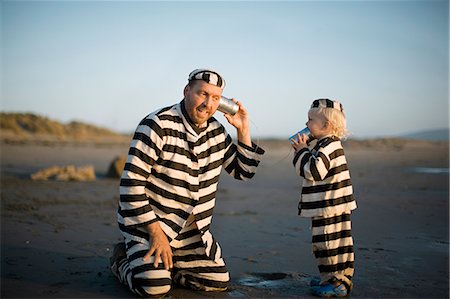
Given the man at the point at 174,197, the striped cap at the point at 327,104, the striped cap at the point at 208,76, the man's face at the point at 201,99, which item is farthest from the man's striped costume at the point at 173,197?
the striped cap at the point at 327,104

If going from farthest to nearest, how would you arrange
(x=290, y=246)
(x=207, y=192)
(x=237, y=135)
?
(x=290, y=246)
(x=237, y=135)
(x=207, y=192)

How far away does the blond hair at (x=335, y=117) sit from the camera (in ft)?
12.0

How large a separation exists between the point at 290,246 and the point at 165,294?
194cm

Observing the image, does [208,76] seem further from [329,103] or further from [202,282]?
[202,282]

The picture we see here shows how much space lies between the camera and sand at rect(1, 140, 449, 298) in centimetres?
368

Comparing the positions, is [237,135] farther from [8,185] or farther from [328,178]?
[8,185]

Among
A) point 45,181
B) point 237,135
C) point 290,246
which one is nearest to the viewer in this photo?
point 237,135

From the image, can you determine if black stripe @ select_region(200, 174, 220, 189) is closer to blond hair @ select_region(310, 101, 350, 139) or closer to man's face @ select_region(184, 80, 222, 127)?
man's face @ select_region(184, 80, 222, 127)

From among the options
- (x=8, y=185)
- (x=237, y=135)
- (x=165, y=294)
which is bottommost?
(x=165, y=294)

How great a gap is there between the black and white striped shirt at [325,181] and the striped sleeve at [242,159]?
0.54 metres

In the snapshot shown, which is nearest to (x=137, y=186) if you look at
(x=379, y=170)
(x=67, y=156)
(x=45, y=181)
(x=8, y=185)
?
(x=8, y=185)

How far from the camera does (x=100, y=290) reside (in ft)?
11.6

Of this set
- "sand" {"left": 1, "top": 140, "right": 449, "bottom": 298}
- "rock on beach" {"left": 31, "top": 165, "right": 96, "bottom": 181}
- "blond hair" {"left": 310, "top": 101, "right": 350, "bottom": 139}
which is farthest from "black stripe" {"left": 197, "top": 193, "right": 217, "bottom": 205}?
"rock on beach" {"left": 31, "top": 165, "right": 96, "bottom": 181}

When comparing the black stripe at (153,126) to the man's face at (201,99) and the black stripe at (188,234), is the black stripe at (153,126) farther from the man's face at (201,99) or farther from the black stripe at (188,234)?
the black stripe at (188,234)
